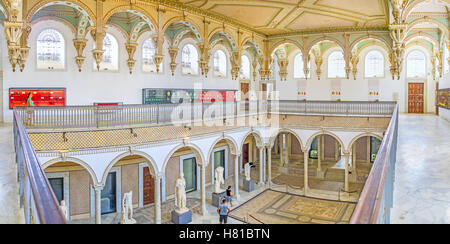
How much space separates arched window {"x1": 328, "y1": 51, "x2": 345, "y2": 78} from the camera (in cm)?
2508

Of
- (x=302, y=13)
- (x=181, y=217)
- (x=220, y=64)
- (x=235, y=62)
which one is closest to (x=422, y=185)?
(x=181, y=217)

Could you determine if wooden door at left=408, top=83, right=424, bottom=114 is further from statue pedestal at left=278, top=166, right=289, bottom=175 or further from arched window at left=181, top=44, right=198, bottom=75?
arched window at left=181, top=44, right=198, bottom=75

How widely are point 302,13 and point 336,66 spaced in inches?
417

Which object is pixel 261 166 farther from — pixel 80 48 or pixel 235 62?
pixel 80 48

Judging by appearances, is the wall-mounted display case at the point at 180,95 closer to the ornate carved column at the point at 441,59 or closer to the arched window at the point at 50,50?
the arched window at the point at 50,50

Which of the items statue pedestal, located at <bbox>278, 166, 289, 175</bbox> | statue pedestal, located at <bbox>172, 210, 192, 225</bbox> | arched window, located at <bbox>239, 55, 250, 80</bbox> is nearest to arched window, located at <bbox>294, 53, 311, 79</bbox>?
arched window, located at <bbox>239, 55, 250, 80</bbox>

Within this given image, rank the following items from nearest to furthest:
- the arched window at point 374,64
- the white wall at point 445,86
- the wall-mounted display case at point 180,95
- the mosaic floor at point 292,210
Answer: the mosaic floor at point 292,210 < the white wall at point 445,86 < the wall-mounted display case at point 180,95 < the arched window at point 374,64

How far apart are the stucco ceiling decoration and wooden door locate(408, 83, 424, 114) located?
8.37 metres

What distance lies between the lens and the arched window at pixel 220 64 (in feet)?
72.9

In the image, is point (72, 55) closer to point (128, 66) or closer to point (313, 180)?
point (128, 66)

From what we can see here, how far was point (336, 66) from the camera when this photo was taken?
82.9 feet

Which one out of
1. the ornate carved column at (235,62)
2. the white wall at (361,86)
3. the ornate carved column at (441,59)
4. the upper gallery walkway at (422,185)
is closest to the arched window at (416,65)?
the white wall at (361,86)

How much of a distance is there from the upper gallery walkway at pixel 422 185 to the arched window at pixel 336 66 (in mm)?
17848
